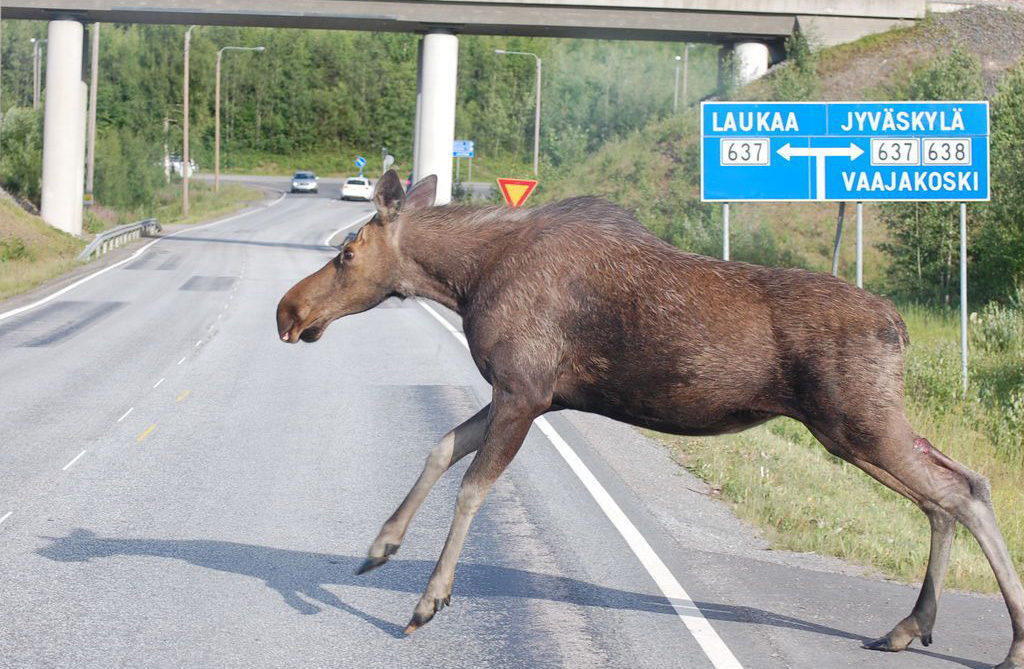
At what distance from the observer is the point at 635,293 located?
5895mm

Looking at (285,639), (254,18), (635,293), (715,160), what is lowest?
(285,639)

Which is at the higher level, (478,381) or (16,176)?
(16,176)

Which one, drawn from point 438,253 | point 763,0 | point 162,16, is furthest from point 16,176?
point 438,253

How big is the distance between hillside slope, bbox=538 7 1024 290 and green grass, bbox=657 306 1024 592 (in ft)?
63.3

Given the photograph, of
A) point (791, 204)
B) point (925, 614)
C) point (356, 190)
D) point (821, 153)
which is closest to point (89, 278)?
point (821, 153)

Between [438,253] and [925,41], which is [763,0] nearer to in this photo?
[925,41]

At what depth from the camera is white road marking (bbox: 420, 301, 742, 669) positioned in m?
5.99

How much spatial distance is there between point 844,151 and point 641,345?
1377 cm

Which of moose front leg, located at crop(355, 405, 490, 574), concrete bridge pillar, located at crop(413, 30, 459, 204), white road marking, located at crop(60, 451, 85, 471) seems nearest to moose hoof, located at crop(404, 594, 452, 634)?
moose front leg, located at crop(355, 405, 490, 574)

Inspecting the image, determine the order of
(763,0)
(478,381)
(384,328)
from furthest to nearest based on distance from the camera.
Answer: (763,0) < (384,328) < (478,381)

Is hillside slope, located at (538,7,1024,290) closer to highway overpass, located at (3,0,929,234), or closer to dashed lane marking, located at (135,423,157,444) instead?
highway overpass, located at (3,0,929,234)

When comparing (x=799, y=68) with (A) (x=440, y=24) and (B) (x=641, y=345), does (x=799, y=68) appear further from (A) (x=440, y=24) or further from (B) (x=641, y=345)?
(B) (x=641, y=345)

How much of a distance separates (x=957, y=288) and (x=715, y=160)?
13531 mm

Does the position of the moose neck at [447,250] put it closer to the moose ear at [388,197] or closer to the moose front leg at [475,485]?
the moose ear at [388,197]
